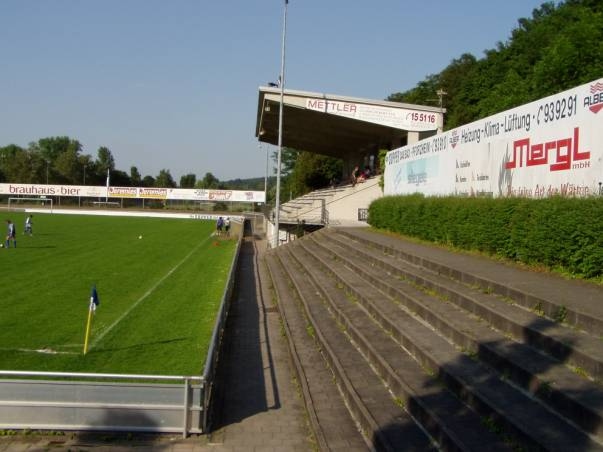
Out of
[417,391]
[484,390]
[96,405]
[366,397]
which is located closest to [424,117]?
[366,397]

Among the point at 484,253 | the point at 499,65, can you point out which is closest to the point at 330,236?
the point at 484,253

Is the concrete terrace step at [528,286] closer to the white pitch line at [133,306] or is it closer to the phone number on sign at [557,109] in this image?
the phone number on sign at [557,109]

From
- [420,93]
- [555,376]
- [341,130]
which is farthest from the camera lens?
[420,93]

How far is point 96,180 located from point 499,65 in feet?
398

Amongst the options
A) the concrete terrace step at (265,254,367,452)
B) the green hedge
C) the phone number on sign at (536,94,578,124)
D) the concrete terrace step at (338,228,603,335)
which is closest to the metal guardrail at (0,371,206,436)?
the concrete terrace step at (265,254,367,452)

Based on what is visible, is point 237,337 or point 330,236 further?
point 330,236

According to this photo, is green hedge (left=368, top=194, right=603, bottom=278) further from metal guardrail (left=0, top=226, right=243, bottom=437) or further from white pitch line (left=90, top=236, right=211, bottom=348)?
white pitch line (left=90, top=236, right=211, bottom=348)

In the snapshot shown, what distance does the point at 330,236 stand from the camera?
25.5 m

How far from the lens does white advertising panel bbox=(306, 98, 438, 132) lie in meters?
33.3

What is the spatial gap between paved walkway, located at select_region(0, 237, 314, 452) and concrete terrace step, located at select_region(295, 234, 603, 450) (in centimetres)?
167

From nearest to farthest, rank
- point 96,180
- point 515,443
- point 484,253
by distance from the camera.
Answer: point 515,443, point 484,253, point 96,180

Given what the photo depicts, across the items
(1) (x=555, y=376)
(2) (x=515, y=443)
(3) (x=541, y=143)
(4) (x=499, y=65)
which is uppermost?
(4) (x=499, y=65)

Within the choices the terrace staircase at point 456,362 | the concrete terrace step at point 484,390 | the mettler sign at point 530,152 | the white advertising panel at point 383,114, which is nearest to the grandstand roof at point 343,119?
the white advertising panel at point 383,114

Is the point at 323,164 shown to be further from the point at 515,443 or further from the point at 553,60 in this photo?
the point at 515,443
